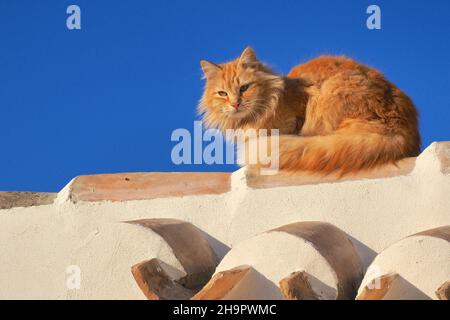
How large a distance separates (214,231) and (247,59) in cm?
180

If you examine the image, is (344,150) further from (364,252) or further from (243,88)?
(243,88)

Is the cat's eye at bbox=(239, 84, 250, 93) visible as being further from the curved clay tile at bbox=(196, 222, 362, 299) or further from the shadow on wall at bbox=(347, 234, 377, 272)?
the curved clay tile at bbox=(196, 222, 362, 299)

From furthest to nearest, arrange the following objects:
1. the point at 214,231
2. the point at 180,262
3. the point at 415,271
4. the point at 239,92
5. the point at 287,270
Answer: the point at 239,92 → the point at 214,231 → the point at 180,262 → the point at 287,270 → the point at 415,271

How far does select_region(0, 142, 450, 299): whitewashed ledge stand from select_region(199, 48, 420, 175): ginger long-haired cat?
20cm

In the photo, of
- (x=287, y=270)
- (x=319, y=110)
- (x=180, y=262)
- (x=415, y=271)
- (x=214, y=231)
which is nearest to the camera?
(x=415, y=271)

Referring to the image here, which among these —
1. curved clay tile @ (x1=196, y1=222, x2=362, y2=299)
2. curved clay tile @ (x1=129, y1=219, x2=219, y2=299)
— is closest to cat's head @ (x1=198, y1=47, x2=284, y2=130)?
curved clay tile @ (x1=129, y1=219, x2=219, y2=299)

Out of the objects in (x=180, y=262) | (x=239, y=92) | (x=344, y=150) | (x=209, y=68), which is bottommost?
(x=180, y=262)

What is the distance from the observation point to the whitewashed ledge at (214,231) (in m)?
3.29

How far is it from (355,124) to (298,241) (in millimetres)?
1347

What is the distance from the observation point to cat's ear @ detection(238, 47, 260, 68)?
5.55 meters

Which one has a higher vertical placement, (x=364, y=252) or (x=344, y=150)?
(x=344, y=150)

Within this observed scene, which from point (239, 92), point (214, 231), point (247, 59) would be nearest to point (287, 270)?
point (214, 231)

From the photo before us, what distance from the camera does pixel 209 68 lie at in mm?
5645

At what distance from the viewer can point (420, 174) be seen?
371cm
